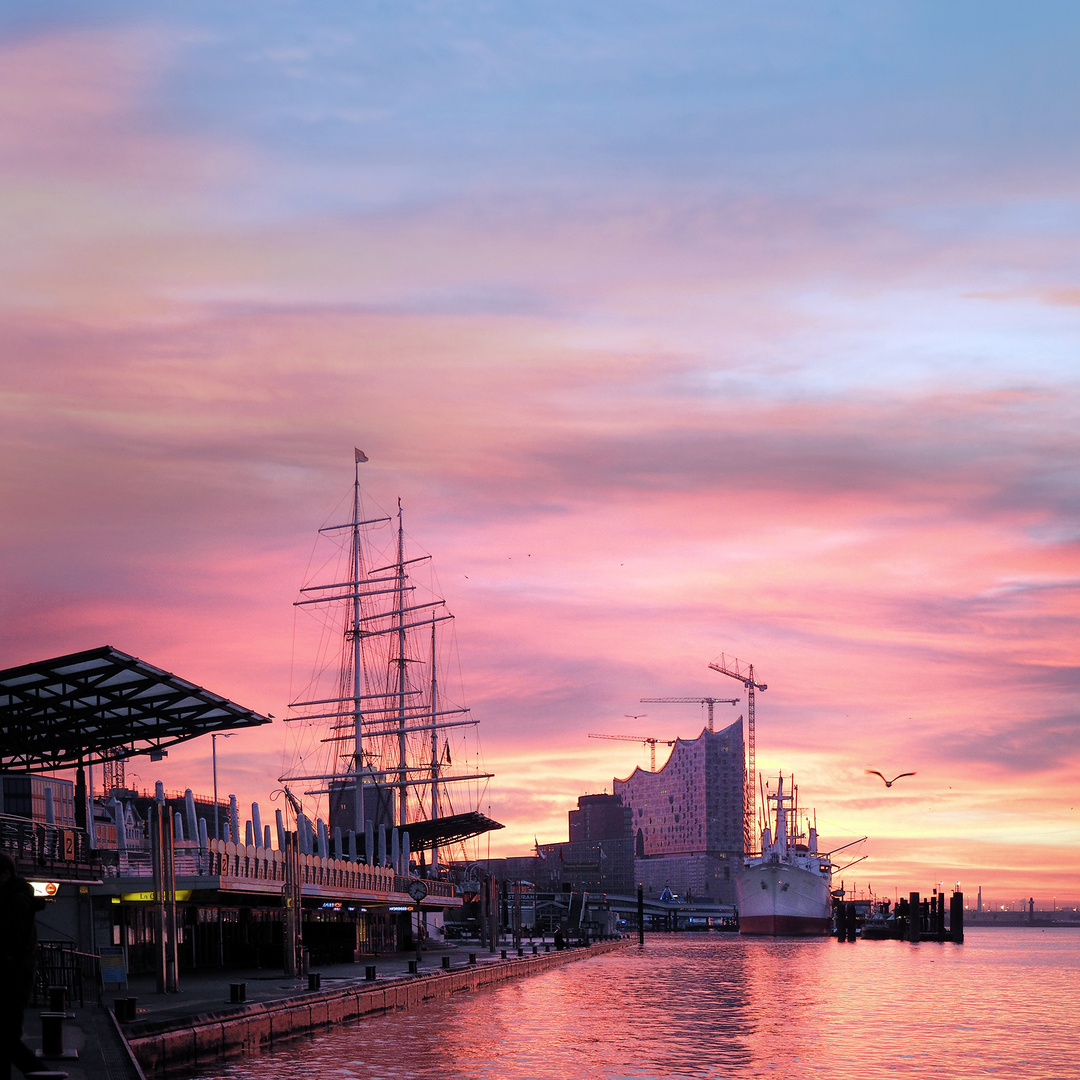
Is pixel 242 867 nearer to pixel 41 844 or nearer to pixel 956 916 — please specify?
pixel 41 844

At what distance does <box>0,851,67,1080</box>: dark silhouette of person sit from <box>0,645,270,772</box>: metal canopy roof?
2596 cm

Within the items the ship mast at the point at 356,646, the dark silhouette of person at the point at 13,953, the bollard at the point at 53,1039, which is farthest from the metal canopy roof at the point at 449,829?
the dark silhouette of person at the point at 13,953

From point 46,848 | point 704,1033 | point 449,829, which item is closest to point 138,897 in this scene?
point 46,848

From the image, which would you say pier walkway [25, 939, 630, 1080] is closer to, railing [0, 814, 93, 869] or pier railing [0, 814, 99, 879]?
pier railing [0, 814, 99, 879]

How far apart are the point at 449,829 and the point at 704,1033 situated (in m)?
70.9

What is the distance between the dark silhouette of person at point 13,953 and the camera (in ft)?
48.0

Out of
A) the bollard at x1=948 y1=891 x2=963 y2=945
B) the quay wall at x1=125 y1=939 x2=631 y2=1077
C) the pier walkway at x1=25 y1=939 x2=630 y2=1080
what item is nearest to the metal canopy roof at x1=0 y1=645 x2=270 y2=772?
the pier walkway at x1=25 y1=939 x2=630 y2=1080

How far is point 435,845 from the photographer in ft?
404

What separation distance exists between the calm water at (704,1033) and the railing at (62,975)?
4.76m

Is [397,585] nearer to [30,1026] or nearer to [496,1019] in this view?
[496,1019]

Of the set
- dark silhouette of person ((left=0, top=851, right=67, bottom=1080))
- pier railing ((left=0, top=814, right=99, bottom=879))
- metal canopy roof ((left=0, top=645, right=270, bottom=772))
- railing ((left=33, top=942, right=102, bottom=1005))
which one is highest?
metal canopy roof ((left=0, top=645, right=270, bottom=772))

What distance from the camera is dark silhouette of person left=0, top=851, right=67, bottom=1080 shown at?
14641mm

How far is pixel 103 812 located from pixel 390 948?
20.0 meters

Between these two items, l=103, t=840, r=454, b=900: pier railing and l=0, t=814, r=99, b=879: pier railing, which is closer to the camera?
l=0, t=814, r=99, b=879: pier railing
